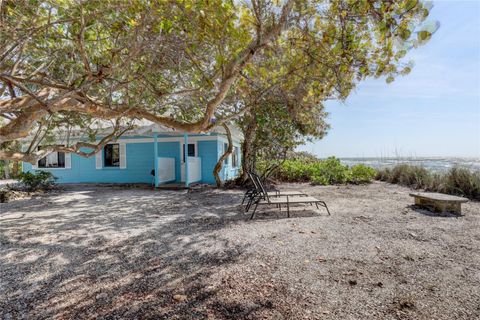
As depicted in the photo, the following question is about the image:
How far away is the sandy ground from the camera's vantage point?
2498mm

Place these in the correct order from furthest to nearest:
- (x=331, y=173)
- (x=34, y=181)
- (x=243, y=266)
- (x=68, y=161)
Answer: (x=68, y=161) → (x=331, y=173) → (x=34, y=181) → (x=243, y=266)

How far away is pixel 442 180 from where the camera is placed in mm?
9531

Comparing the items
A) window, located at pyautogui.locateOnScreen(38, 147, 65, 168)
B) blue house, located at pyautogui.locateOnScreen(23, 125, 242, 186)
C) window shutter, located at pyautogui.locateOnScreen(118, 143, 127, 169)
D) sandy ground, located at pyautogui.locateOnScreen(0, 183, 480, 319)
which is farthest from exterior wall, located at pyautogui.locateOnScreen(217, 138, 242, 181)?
window, located at pyautogui.locateOnScreen(38, 147, 65, 168)

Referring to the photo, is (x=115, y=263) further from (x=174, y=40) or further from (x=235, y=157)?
(x=235, y=157)

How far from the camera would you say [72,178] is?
1482cm

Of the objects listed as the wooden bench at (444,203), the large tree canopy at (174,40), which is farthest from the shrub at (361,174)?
the large tree canopy at (174,40)

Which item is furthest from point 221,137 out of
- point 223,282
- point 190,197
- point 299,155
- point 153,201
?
point 223,282

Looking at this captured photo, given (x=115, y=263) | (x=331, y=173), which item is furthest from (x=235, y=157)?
(x=115, y=263)

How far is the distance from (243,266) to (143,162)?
12.0 meters

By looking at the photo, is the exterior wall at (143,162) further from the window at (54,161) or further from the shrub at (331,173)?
the shrub at (331,173)

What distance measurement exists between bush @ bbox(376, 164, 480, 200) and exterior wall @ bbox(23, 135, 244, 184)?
8.71m

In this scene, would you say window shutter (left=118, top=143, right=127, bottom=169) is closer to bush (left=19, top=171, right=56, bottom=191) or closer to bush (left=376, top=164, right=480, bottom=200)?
bush (left=19, top=171, right=56, bottom=191)

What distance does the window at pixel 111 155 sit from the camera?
47.8ft

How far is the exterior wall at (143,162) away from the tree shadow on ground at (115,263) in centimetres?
674
